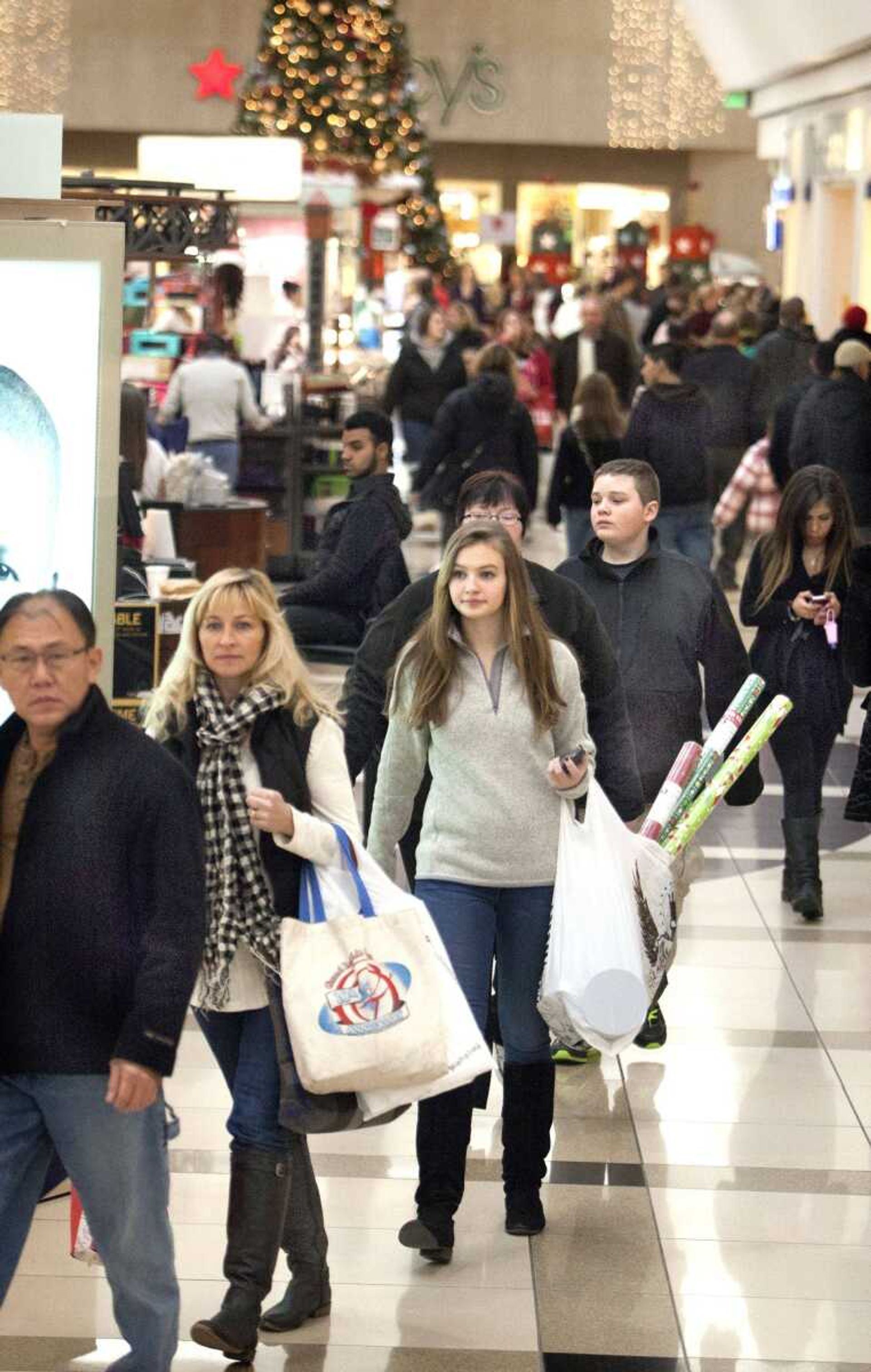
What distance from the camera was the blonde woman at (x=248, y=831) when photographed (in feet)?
13.7

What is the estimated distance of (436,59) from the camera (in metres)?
40.3

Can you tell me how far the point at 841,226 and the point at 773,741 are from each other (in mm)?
21074

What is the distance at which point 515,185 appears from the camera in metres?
43.7

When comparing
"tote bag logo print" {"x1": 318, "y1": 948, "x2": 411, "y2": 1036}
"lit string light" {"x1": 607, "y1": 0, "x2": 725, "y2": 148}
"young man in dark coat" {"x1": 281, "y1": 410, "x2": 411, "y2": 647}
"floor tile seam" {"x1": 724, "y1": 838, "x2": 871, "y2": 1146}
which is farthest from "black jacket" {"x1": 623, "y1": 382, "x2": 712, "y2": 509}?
"lit string light" {"x1": 607, "y1": 0, "x2": 725, "y2": 148}

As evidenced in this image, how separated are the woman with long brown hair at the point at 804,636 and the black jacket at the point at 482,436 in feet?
17.4

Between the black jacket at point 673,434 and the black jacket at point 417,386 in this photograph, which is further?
the black jacket at point 417,386

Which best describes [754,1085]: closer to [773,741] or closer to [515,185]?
[773,741]

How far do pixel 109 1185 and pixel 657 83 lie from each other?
38.8m

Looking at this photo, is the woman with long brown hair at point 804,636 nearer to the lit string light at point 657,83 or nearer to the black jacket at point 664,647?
the black jacket at point 664,647

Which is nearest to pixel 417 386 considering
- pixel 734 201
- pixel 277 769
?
pixel 277 769

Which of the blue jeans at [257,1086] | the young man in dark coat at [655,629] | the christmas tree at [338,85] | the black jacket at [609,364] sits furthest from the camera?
the christmas tree at [338,85]

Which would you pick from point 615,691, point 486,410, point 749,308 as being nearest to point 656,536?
point 615,691

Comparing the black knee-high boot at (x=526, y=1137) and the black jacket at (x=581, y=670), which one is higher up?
the black jacket at (x=581, y=670)

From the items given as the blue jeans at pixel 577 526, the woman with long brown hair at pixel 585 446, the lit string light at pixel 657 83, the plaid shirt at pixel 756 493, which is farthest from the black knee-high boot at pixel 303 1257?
the lit string light at pixel 657 83
